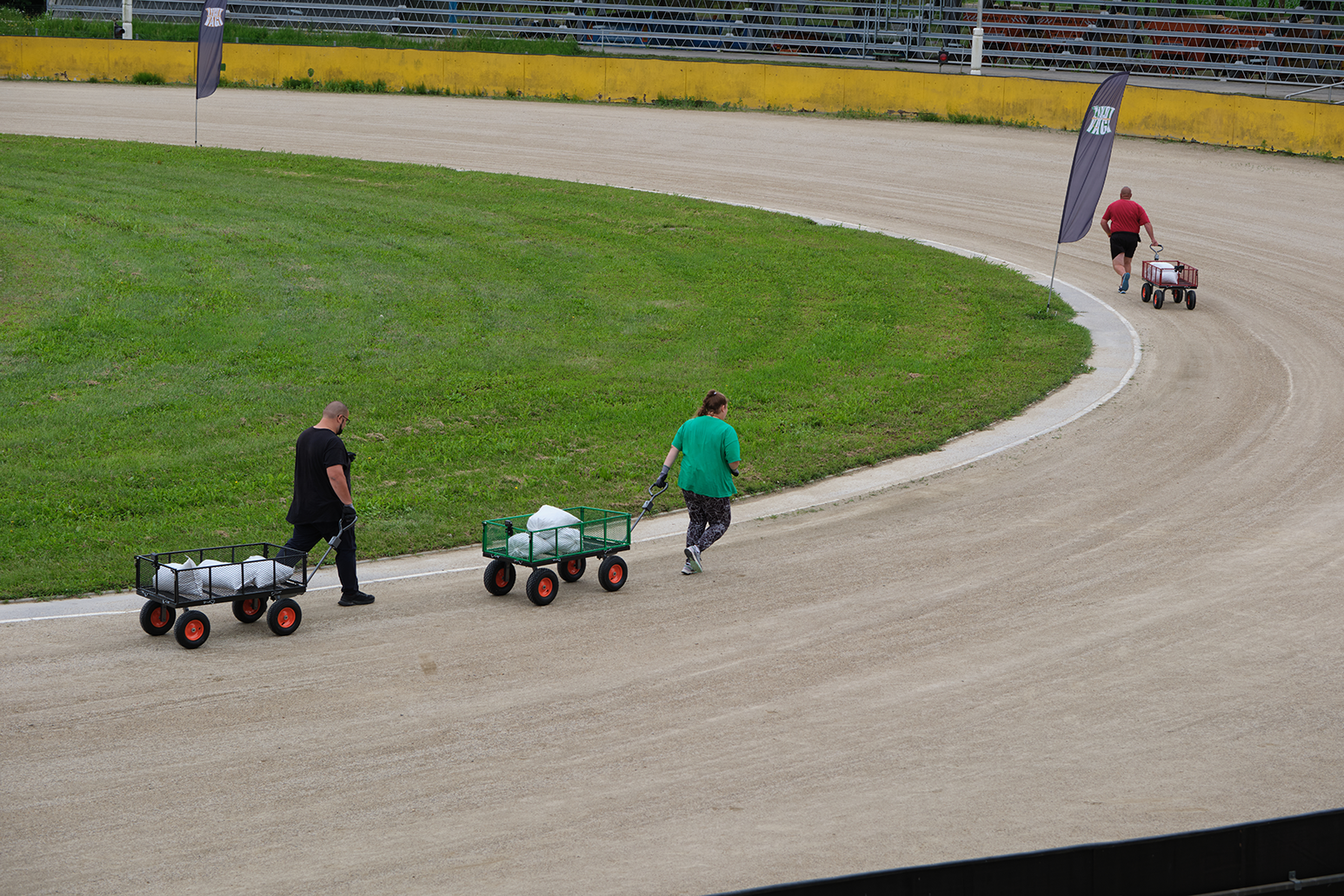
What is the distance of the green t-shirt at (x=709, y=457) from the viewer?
12.4 m

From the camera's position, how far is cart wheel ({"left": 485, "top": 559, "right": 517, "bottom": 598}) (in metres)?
11.9

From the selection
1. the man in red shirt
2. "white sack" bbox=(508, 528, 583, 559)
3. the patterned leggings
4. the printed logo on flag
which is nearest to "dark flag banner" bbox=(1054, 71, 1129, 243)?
the printed logo on flag

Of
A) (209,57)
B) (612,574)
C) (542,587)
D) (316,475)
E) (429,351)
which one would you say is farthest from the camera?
(209,57)

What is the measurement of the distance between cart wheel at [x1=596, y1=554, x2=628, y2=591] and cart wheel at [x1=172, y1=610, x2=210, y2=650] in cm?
351

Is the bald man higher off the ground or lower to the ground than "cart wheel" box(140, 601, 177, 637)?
higher

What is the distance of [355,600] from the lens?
11711 millimetres

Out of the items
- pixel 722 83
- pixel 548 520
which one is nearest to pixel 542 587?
pixel 548 520

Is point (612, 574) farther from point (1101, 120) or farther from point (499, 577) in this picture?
point (1101, 120)

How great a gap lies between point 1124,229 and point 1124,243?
0.97 ft

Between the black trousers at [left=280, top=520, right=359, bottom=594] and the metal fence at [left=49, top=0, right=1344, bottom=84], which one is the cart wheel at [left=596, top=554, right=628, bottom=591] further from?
the metal fence at [left=49, top=0, right=1344, bottom=84]

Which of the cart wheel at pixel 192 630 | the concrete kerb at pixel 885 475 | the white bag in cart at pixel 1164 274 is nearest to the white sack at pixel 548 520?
the concrete kerb at pixel 885 475

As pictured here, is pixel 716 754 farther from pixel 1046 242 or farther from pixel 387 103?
pixel 387 103

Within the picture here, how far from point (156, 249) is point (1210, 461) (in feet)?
58.8

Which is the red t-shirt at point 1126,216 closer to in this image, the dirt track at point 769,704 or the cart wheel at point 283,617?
the dirt track at point 769,704
